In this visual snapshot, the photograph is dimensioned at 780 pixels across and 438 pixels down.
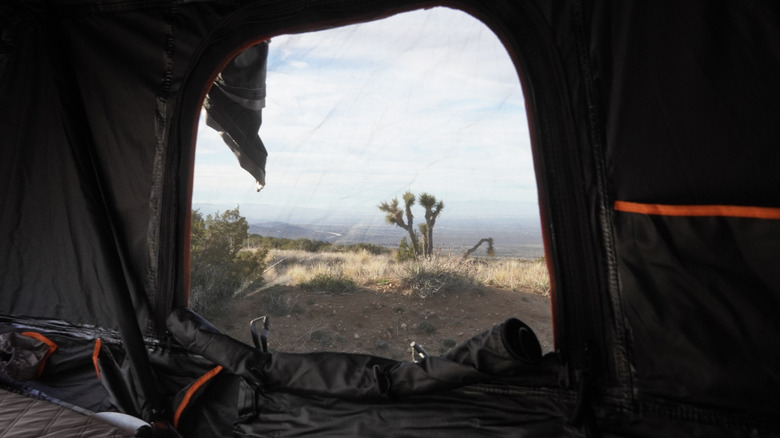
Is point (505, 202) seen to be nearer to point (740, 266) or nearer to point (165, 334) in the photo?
point (740, 266)

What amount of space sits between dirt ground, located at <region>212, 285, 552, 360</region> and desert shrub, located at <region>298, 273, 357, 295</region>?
0.06ft

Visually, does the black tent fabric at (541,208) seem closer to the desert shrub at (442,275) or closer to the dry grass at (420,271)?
the dry grass at (420,271)

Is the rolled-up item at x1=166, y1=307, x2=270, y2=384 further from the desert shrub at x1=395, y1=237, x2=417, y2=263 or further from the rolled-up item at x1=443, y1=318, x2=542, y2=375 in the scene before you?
the rolled-up item at x1=443, y1=318, x2=542, y2=375

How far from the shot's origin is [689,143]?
3.57 ft

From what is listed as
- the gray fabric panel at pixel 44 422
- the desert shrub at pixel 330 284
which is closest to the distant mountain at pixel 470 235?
the desert shrub at pixel 330 284

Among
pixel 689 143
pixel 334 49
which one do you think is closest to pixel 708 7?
pixel 689 143

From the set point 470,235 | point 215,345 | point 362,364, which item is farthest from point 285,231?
point 470,235

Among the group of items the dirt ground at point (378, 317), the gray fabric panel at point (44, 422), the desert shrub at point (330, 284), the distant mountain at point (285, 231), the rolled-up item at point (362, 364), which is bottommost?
the gray fabric panel at point (44, 422)

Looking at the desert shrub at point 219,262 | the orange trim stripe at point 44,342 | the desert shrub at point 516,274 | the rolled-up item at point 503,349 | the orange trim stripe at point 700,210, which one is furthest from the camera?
the orange trim stripe at point 44,342

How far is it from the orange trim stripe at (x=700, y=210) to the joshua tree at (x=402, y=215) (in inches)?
24.2

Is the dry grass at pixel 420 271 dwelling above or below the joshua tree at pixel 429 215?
below

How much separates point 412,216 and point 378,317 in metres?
0.40

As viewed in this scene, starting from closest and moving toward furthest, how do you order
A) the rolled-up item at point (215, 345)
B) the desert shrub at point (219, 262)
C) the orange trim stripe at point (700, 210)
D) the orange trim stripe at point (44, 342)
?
the orange trim stripe at point (700, 210), the rolled-up item at point (215, 345), the desert shrub at point (219, 262), the orange trim stripe at point (44, 342)

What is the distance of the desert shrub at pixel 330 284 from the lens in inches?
63.7
